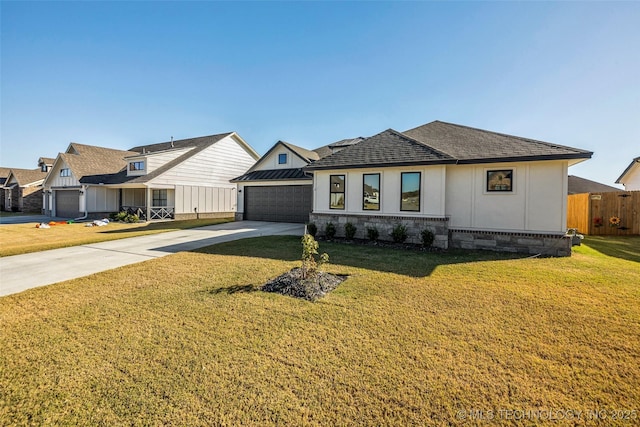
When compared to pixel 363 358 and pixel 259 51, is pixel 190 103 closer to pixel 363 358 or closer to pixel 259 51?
pixel 259 51

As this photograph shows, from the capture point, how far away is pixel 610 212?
510 inches

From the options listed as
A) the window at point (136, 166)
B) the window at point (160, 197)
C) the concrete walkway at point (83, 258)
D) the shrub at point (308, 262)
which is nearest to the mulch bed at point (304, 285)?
the shrub at point (308, 262)

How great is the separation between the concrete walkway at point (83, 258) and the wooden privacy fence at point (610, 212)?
16729 millimetres

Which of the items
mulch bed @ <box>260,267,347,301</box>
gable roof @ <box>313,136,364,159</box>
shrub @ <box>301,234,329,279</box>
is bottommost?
mulch bed @ <box>260,267,347,301</box>

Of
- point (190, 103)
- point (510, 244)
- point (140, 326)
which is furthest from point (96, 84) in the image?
point (510, 244)

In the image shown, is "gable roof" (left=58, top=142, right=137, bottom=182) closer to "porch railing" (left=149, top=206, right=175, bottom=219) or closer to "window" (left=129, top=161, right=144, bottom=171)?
"window" (left=129, top=161, right=144, bottom=171)

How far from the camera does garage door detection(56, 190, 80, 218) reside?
74.0 ft

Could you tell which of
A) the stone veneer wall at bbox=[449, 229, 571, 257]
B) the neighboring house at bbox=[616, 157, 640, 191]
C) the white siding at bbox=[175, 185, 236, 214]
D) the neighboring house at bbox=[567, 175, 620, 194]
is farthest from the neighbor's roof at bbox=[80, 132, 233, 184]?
the neighboring house at bbox=[567, 175, 620, 194]

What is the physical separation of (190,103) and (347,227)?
14463 millimetres

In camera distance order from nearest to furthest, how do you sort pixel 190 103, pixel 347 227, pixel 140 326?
pixel 140 326
pixel 347 227
pixel 190 103

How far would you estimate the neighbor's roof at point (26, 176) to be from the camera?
3072 centimetres

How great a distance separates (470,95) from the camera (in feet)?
41.1

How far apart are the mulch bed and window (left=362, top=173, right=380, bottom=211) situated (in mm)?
4934

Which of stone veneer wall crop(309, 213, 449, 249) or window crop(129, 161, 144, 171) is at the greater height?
window crop(129, 161, 144, 171)
